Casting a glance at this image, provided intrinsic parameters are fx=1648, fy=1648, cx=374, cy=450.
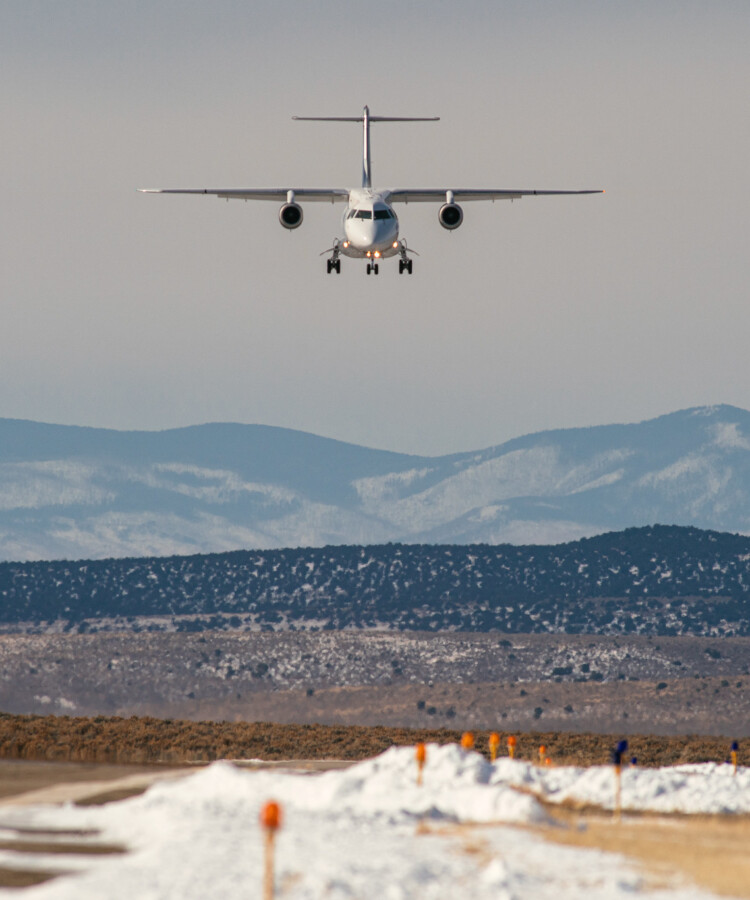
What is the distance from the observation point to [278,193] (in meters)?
56.3

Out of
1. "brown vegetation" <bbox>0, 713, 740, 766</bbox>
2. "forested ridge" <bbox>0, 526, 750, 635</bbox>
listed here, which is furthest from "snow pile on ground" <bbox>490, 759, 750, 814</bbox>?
"forested ridge" <bbox>0, 526, 750, 635</bbox>

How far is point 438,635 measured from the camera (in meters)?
118

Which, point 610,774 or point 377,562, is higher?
point 377,562

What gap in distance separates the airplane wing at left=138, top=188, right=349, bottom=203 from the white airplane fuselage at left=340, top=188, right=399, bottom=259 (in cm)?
461

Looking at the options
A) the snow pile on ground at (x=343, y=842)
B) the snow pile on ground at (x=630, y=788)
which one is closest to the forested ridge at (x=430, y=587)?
the snow pile on ground at (x=630, y=788)

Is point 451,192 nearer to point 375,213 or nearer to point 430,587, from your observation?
point 375,213

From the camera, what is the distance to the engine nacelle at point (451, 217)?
5378 centimetres

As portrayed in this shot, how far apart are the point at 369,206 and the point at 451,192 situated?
219 inches

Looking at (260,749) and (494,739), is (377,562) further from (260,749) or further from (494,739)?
(494,739)

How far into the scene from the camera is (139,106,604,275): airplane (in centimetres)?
5025

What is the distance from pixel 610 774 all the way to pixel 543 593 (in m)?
120

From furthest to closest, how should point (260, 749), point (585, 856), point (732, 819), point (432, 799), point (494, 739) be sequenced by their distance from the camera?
point (260, 749) → point (494, 739) → point (732, 819) → point (432, 799) → point (585, 856)

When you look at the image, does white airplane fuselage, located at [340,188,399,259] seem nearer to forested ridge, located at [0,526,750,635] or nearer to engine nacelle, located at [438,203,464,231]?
engine nacelle, located at [438,203,464,231]

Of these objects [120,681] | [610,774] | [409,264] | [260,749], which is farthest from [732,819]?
[120,681]
